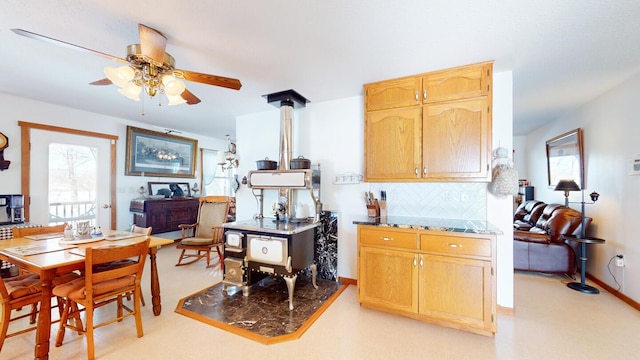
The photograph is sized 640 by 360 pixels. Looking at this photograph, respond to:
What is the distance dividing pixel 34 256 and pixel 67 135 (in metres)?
2.83

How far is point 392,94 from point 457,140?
0.81 meters

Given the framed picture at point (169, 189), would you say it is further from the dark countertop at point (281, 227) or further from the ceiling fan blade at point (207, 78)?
the ceiling fan blade at point (207, 78)

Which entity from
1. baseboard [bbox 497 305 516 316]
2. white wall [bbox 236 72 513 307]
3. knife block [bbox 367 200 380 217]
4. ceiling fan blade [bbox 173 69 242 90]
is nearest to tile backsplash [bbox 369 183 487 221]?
white wall [bbox 236 72 513 307]

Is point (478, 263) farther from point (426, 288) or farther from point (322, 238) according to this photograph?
point (322, 238)

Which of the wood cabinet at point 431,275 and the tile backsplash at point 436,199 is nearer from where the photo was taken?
the wood cabinet at point 431,275

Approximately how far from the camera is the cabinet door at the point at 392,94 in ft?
8.34

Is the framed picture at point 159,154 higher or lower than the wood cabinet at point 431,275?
higher

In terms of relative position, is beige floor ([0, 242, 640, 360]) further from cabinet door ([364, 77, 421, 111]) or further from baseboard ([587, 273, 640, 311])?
cabinet door ([364, 77, 421, 111])

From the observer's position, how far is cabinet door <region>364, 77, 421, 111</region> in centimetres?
254

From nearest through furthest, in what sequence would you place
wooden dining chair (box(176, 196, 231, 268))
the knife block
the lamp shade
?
1. the knife block
2. the lamp shade
3. wooden dining chair (box(176, 196, 231, 268))

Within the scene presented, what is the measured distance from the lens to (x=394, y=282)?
232 centimetres

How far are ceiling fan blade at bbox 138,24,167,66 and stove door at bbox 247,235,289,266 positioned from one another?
5.89 ft

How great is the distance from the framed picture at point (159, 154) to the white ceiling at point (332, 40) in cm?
149

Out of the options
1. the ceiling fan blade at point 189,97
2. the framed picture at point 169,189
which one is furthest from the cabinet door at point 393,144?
the framed picture at point 169,189
